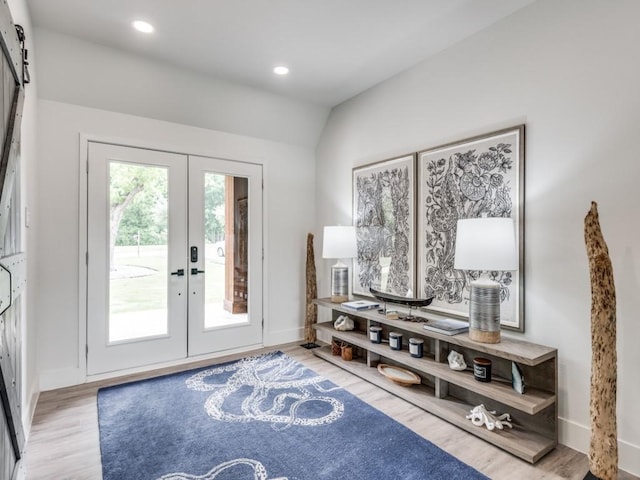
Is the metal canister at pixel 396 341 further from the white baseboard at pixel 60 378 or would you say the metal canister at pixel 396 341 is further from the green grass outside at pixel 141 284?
the white baseboard at pixel 60 378

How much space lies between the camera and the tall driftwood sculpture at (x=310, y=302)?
13.8 ft

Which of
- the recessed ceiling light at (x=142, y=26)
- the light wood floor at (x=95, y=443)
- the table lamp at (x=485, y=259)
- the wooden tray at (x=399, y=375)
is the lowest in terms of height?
the light wood floor at (x=95, y=443)

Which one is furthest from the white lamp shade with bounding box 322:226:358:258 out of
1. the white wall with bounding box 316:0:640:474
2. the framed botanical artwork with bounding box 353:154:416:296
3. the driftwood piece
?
the white wall with bounding box 316:0:640:474

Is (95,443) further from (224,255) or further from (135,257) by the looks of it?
(224,255)

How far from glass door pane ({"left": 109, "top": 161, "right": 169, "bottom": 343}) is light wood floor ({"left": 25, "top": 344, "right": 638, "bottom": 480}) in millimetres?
652

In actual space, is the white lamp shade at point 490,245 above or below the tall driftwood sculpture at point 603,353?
above

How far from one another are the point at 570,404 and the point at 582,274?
0.82 m

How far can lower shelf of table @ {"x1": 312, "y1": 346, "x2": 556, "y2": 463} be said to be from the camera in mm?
2105

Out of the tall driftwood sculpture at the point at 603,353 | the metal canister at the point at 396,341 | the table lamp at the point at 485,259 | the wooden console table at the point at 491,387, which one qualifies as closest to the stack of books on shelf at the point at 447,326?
the wooden console table at the point at 491,387

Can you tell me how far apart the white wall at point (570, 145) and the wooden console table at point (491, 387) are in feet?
0.41

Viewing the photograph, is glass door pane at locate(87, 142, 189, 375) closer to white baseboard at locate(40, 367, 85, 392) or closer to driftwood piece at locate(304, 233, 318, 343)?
white baseboard at locate(40, 367, 85, 392)

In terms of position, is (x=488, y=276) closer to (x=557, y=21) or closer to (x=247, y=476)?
(x=557, y=21)

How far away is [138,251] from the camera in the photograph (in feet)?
11.4

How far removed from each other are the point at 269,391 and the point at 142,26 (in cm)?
300
